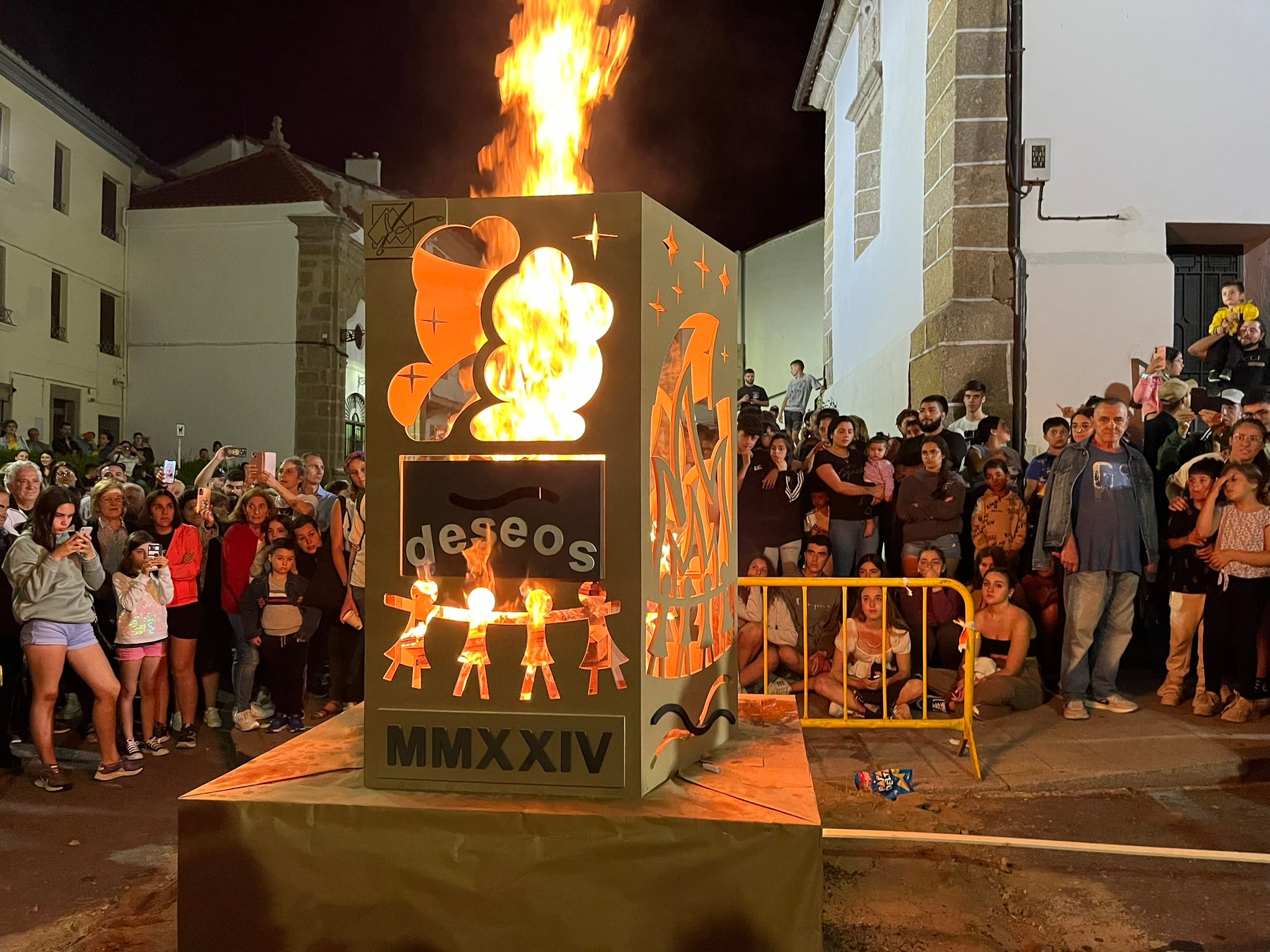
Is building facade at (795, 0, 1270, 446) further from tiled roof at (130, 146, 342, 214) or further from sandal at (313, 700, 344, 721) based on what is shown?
tiled roof at (130, 146, 342, 214)

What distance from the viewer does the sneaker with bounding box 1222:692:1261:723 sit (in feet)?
21.0

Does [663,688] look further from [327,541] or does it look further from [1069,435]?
[1069,435]

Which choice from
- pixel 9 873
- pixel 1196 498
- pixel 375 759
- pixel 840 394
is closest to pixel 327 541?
pixel 9 873

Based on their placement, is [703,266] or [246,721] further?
[246,721]

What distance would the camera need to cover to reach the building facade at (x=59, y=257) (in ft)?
68.7

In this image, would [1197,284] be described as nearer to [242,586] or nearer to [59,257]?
[242,586]

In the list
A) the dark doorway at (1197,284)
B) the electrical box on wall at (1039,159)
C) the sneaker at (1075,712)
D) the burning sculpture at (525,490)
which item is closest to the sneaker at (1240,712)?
the sneaker at (1075,712)

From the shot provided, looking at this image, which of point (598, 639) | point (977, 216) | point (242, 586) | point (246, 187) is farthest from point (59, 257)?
point (598, 639)

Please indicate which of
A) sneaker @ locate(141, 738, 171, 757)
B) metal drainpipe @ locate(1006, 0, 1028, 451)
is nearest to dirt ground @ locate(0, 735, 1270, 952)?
sneaker @ locate(141, 738, 171, 757)

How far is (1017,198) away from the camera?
9125 millimetres

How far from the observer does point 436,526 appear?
2.49m

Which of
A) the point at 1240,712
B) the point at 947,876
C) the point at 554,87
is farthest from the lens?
the point at 1240,712

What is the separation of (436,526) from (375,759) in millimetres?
638

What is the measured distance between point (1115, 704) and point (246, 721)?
606cm
